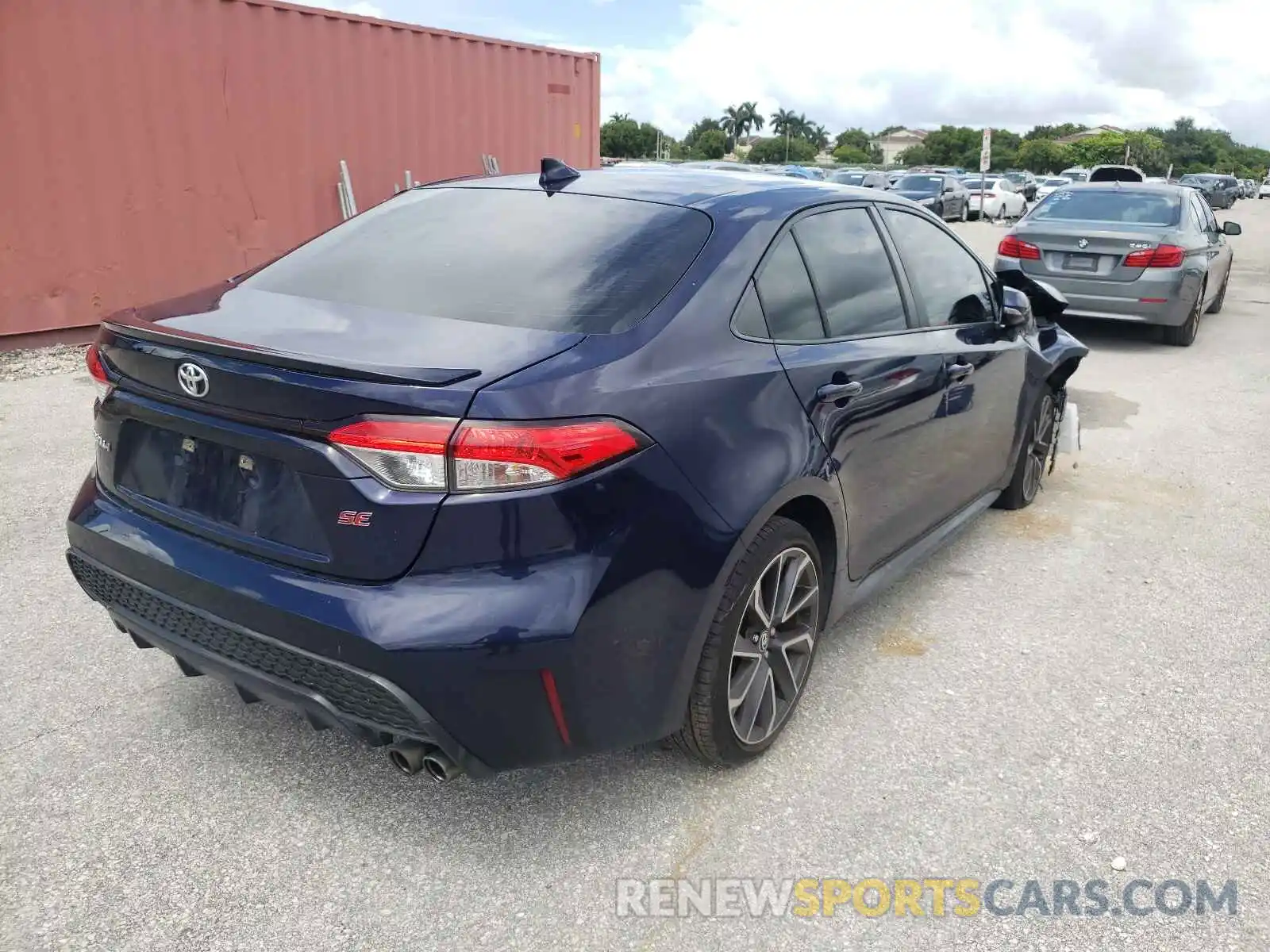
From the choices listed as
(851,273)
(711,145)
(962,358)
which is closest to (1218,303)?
(962,358)

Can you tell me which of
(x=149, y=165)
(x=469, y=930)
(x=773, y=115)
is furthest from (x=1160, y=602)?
(x=773, y=115)

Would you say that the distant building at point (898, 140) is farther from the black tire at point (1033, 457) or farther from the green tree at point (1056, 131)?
the black tire at point (1033, 457)

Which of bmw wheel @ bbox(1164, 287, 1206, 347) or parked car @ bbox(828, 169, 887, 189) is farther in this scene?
parked car @ bbox(828, 169, 887, 189)

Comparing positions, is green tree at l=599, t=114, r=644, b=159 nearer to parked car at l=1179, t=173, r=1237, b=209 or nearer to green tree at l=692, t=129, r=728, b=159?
green tree at l=692, t=129, r=728, b=159

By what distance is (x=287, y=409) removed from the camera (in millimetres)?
2197

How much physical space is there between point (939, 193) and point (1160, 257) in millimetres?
19099

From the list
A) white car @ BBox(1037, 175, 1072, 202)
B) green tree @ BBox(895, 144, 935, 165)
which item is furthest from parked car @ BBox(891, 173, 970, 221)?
green tree @ BBox(895, 144, 935, 165)

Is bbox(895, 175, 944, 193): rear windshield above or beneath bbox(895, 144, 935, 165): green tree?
beneath

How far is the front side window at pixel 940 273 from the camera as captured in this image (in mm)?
3670

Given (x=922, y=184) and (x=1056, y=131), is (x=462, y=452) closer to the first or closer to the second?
(x=922, y=184)

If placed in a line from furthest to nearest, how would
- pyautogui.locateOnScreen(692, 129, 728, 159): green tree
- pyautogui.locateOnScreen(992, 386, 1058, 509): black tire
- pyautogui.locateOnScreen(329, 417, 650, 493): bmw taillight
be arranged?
pyautogui.locateOnScreen(692, 129, 728, 159): green tree → pyautogui.locateOnScreen(992, 386, 1058, 509): black tire → pyautogui.locateOnScreen(329, 417, 650, 493): bmw taillight

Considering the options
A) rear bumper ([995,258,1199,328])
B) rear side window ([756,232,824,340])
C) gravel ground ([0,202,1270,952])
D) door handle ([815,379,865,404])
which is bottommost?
gravel ground ([0,202,1270,952])

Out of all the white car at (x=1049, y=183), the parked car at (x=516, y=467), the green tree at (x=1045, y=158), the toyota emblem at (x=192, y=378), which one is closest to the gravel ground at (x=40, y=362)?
the parked car at (x=516, y=467)

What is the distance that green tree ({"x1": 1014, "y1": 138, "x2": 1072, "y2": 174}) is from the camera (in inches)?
3356
